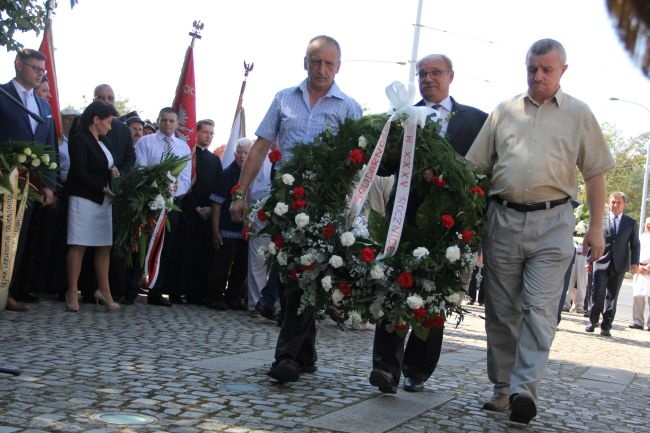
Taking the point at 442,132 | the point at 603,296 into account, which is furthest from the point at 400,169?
the point at 603,296

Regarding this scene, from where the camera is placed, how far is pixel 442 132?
5531mm

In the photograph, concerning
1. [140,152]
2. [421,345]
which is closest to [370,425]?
[421,345]

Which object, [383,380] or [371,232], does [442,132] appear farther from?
[383,380]

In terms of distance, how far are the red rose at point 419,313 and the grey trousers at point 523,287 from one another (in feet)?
2.07

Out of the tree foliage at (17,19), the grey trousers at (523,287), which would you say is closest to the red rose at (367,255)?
the grey trousers at (523,287)

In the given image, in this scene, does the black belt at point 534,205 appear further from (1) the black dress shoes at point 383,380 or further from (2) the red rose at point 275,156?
(2) the red rose at point 275,156

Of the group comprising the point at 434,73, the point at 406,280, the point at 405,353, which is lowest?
the point at 405,353

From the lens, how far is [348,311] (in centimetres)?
518

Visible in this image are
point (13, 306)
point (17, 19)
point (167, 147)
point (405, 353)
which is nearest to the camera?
point (405, 353)

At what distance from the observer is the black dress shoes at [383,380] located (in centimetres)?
528

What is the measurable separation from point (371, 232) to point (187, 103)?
810 cm

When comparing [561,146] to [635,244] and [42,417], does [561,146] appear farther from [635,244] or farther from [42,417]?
[635,244]

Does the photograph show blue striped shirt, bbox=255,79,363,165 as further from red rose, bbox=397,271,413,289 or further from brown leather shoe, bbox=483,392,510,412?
brown leather shoe, bbox=483,392,510,412

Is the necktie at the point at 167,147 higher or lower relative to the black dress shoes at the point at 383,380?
higher
